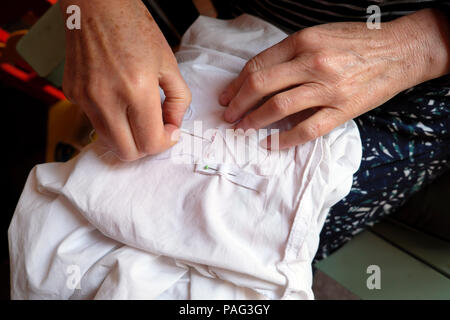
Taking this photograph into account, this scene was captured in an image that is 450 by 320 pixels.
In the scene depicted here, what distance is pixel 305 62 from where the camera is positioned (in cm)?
43

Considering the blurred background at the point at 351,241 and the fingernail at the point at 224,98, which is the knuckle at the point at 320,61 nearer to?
the fingernail at the point at 224,98

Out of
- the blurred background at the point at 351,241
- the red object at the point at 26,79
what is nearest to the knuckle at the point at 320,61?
the blurred background at the point at 351,241

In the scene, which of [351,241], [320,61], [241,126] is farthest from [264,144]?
[351,241]

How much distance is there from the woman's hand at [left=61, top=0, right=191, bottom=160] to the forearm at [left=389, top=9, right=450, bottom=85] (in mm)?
357

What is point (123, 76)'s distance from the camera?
0.38 meters

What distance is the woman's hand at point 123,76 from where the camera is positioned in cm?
39

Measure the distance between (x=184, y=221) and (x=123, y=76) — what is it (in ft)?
0.71

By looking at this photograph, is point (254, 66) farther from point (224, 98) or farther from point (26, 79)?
point (26, 79)

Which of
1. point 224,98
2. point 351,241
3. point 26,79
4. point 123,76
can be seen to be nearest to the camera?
point 123,76

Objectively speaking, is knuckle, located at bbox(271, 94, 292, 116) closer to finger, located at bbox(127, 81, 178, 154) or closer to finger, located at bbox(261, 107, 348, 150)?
finger, located at bbox(261, 107, 348, 150)

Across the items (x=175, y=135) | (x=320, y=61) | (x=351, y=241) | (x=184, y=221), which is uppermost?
(x=320, y=61)

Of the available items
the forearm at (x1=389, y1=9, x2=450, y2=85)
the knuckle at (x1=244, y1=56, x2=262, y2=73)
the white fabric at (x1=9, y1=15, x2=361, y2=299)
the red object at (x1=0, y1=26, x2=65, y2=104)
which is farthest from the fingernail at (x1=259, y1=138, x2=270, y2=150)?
the red object at (x1=0, y1=26, x2=65, y2=104)

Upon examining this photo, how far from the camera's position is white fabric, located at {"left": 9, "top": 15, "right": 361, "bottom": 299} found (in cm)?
41

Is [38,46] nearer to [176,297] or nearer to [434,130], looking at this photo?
[176,297]
